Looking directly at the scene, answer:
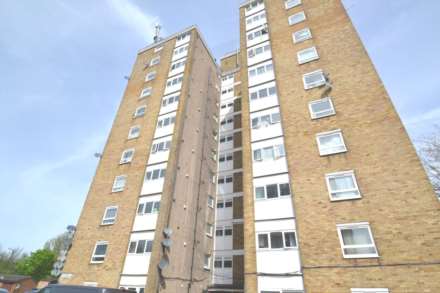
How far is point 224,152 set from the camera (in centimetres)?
2531

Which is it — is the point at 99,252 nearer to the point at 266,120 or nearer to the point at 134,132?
the point at 134,132

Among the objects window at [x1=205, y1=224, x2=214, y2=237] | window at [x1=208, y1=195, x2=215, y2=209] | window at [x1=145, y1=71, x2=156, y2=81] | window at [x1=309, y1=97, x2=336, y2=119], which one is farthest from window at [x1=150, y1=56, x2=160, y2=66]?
window at [x1=309, y1=97, x2=336, y2=119]

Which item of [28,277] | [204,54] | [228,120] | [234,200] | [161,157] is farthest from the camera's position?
[28,277]

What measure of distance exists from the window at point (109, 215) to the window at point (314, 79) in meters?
17.0

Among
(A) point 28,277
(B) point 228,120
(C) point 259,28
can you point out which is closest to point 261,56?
(C) point 259,28

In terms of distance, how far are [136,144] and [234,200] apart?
33.7ft

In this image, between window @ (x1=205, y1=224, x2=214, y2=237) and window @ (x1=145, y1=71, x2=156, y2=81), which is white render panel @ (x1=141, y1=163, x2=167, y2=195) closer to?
window @ (x1=205, y1=224, x2=214, y2=237)

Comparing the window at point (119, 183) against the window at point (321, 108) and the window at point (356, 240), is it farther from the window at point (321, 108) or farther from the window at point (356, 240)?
the window at point (356, 240)

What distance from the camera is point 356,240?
36.2ft

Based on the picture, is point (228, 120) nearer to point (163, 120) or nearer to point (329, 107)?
point (163, 120)

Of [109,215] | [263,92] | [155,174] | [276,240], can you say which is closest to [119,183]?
[109,215]

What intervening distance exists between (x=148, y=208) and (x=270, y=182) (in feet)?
29.8

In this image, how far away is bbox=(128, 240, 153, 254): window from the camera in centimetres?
1586

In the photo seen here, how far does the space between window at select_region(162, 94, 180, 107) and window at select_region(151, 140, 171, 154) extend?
15.4 ft
